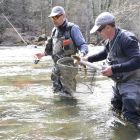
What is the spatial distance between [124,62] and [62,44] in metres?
1.79

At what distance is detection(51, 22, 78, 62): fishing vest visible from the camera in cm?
443

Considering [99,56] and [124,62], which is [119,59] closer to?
[124,62]

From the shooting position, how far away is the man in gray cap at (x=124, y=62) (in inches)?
111

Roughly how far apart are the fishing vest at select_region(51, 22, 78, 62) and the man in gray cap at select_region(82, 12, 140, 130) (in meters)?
1.32

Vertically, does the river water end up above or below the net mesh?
below

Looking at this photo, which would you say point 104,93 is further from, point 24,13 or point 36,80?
point 24,13

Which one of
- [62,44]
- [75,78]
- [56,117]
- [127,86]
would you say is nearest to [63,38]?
[62,44]

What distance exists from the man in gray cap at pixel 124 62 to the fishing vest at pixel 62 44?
132 cm

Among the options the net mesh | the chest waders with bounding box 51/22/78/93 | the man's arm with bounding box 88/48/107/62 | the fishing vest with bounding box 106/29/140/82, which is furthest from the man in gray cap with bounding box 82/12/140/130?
the chest waders with bounding box 51/22/78/93

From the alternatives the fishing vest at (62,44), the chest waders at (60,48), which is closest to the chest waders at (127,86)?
the chest waders at (60,48)

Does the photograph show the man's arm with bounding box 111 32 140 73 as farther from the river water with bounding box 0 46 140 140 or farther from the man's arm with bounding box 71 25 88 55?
the man's arm with bounding box 71 25 88 55

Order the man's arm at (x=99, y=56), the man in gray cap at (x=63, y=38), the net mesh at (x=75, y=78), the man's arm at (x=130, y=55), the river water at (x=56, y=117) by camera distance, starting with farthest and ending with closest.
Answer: the man in gray cap at (x=63, y=38)
the net mesh at (x=75, y=78)
the man's arm at (x=99, y=56)
the river water at (x=56, y=117)
the man's arm at (x=130, y=55)

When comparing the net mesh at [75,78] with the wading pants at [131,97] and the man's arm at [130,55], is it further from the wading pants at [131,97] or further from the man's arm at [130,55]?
the man's arm at [130,55]

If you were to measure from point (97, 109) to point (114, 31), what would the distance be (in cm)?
171
